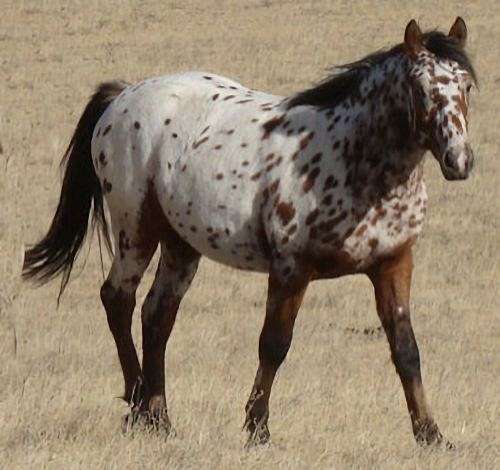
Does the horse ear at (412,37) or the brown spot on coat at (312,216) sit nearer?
the horse ear at (412,37)

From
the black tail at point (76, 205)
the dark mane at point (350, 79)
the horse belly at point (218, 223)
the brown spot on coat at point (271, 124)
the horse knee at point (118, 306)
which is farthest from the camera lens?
the black tail at point (76, 205)

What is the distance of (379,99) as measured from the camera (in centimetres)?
731

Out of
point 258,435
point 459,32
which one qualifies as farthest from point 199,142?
point 258,435

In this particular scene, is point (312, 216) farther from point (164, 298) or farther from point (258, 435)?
point (164, 298)

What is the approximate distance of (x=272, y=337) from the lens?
738cm

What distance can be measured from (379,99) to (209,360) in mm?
4441

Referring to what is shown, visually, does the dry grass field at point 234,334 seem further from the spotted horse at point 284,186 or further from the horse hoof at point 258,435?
the spotted horse at point 284,186

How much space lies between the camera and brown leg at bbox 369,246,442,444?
730 centimetres

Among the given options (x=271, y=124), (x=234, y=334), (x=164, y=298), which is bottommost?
(x=234, y=334)

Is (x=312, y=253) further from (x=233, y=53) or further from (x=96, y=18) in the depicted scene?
(x=96, y=18)

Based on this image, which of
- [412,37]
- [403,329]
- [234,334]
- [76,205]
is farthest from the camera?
[234,334]

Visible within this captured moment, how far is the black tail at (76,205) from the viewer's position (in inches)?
360

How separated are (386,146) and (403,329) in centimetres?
94

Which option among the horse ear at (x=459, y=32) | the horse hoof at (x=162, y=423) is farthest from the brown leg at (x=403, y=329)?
the horse hoof at (x=162, y=423)
